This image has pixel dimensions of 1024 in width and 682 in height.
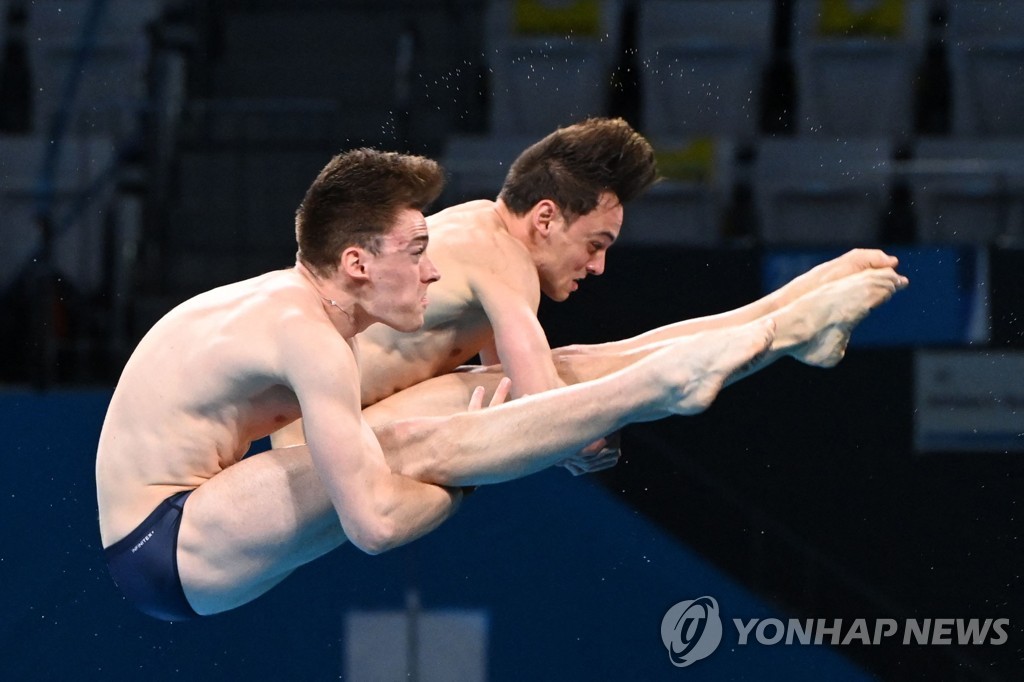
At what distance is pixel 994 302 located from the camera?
426 cm

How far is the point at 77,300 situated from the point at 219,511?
2.46 meters

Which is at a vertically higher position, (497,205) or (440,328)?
(497,205)

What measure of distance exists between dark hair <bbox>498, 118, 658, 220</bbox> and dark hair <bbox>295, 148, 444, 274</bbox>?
23.6 inches

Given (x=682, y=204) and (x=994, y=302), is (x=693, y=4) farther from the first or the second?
(x=994, y=302)

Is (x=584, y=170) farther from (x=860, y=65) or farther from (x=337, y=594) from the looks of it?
(x=860, y=65)

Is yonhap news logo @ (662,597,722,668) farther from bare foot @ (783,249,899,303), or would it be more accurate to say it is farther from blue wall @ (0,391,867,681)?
bare foot @ (783,249,899,303)

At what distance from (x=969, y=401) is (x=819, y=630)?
860 mm

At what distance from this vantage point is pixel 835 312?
2.70 metres

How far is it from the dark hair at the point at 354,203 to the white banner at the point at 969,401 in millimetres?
2368

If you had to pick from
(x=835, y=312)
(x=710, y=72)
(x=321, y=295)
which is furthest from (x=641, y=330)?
(x=321, y=295)

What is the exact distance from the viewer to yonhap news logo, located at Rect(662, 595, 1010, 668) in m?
4.28

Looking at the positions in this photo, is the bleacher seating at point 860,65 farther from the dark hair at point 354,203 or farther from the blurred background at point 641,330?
the dark hair at point 354,203

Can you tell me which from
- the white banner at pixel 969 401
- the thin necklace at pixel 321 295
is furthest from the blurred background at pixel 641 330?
the thin necklace at pixel 321 295

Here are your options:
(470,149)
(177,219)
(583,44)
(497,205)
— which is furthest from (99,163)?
(497,205)
